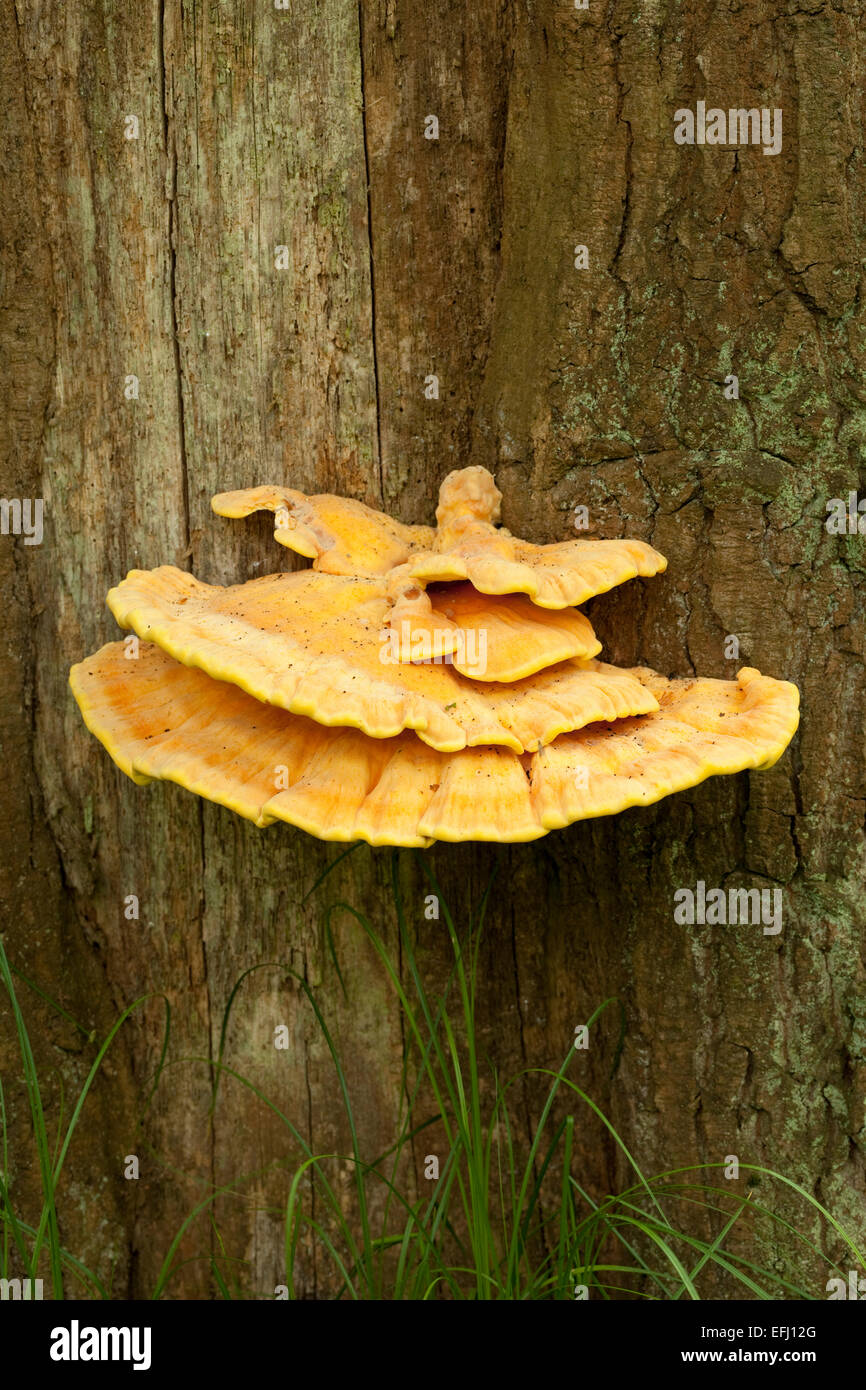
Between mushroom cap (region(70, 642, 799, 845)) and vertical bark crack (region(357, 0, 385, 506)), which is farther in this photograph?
vertical bark crack (region(357, 0, 385, 506))

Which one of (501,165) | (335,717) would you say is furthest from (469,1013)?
(501,165)

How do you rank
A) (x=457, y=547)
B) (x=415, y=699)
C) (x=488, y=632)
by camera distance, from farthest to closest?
(x=457, y=547)
(x=488, y=632)
(x=415, y=699)

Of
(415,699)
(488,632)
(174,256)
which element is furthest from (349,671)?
(174,256)

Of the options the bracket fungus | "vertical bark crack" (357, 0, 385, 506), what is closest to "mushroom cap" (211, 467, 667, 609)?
the bracket fungus

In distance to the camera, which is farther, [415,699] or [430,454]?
[430,454]

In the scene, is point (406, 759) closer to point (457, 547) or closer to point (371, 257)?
point (457, 547)

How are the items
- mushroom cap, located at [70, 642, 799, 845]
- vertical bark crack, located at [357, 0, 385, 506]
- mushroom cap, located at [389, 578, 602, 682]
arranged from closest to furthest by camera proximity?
1. mushroom cap, located at [70, 642, 799, 845]
2. mushroom cap, located at [389, 578, 602, 682]
3. vertical bark crack, located at [357, 0, 385, 506]

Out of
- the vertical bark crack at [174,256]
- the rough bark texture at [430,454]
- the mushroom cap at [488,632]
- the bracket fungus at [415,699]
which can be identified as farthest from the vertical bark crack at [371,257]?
the mushroom cap at [488,632]

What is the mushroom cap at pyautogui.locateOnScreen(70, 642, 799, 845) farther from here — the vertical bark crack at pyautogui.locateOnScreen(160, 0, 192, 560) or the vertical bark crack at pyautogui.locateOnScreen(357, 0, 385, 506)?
the vertical bark crack at pyautogui.locateOnScreen(357, 0, 385, 506)
